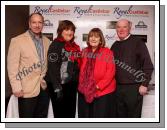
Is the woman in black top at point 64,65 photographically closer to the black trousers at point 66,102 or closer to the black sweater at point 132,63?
the black trousers at point 66,102

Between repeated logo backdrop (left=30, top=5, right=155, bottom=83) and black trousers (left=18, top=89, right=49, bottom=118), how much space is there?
550 millimetres

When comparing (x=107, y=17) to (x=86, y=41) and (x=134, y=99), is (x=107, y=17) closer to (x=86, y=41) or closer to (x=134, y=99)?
(x=86, y=41)

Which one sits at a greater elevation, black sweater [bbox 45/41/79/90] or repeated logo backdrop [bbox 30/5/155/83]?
repeated logo backdrop [bbox 30/5/155/83]

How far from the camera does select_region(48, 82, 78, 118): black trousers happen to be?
3.03 metres

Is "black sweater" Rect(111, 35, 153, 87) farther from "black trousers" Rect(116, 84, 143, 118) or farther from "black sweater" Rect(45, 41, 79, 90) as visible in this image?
"black sweater" Rect(45, 41, 79, 90)

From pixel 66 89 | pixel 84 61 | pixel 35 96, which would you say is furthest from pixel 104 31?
pixel 35 96

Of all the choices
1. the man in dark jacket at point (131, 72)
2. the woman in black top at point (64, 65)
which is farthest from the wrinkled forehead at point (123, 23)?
the woman in black top at point (64, 65)

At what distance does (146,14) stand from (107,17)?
1.16 ft

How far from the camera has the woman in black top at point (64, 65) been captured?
3008 mm

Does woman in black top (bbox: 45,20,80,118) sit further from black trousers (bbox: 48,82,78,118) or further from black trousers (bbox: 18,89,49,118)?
black trousers (bbox: 18,89,49,118)

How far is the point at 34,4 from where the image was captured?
3.03 metres

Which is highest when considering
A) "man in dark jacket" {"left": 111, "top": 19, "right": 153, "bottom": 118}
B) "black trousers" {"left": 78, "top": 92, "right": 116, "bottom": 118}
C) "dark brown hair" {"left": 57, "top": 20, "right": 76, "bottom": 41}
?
"dark brown hair" {"left": 57, "top": 20, "right": 76, "bottom": 41}

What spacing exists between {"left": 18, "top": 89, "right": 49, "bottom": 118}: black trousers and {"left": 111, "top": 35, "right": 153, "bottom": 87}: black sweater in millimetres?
703

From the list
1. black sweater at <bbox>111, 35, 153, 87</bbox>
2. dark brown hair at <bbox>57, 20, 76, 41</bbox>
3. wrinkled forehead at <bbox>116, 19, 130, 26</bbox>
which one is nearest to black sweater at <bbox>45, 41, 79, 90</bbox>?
dark brown hair at <bbox>57, 20, 76, 41</bbox>
